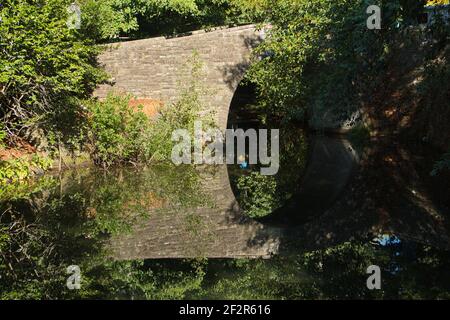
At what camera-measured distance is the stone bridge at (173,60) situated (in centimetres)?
1420

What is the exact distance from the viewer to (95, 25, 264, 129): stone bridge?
14195 mm

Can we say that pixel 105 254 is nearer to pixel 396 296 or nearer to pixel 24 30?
pixel 396 296

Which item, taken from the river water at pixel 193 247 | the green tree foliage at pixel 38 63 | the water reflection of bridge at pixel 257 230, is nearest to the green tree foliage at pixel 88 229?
the river water at pixel 193 247

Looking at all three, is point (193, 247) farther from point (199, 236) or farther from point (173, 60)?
point (173, 60)

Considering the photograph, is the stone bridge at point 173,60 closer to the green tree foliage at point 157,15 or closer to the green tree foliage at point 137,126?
the green tree foliage at point 137,126

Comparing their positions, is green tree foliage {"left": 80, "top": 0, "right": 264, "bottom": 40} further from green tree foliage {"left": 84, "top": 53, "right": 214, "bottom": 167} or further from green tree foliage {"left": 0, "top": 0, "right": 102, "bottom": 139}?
green tree foliage {"left": 84, "top": 53, "right": 214, "bottom": 167}

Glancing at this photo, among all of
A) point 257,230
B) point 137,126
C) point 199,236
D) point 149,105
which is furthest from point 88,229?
point 149,105

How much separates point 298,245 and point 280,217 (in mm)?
2202

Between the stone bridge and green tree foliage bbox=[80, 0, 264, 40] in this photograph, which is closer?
green tree foliage bbox=[80, 0, 264, 40]

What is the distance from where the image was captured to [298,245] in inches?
308

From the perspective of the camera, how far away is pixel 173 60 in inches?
561

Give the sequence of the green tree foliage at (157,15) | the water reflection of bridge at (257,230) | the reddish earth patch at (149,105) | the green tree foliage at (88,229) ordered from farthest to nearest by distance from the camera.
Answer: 1. the reddish earth patch at (149,105)
2. the green tree foliage at (157,15)
3. the water reflection of bridge at (257,230)
4. the green tree foliage at (88,229)

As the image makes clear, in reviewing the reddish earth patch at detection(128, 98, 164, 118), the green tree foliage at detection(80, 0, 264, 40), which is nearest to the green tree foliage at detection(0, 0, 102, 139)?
the green tree foliage at detection(80, 0, 264, 40)

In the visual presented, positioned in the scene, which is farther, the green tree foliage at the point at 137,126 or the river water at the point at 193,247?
the green tree foliage at the point at 137,126
